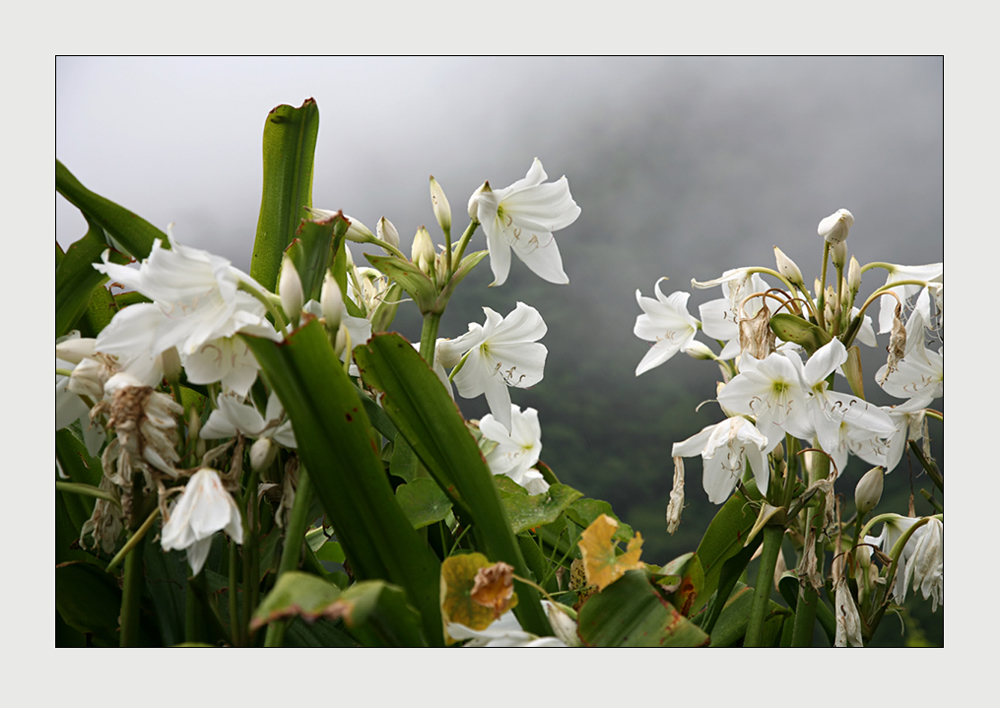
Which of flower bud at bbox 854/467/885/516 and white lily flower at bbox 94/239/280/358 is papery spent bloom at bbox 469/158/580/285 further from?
flower bud at bbox 854/467/885/516

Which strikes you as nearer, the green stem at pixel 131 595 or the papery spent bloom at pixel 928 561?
the green stem at pixel 131 595

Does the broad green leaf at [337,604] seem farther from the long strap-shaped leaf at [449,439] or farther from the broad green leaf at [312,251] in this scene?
the broad green leaf at [312,251]

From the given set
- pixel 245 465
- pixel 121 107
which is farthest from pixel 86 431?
pixel 121 107

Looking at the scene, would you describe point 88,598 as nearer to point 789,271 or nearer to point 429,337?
point 429,337

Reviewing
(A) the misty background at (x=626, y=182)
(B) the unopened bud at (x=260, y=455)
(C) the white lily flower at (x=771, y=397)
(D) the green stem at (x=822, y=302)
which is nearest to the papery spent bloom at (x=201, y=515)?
(B) the unopened bud at (x=260, y=455)

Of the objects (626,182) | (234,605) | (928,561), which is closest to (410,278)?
(234,605)

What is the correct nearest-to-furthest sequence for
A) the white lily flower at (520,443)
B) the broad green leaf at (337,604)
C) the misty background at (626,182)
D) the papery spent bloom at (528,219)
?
the broad green leaf at (337,604)
the papery spent bloom at (528,219)
the white lily flower at (520,443)
the misty background at (626,182)
